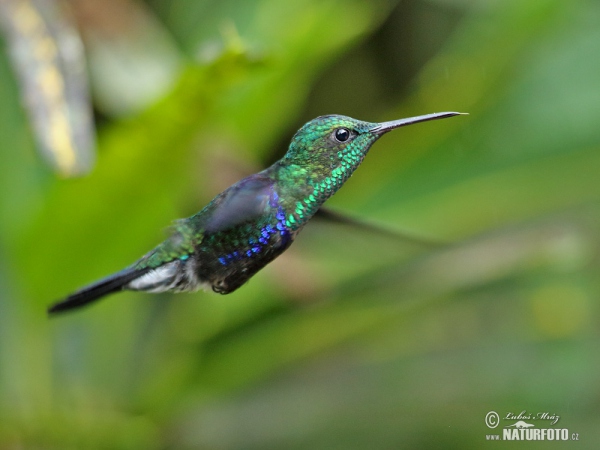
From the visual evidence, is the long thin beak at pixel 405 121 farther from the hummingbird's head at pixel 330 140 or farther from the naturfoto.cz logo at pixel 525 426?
the naturfoto.cz logo at pixel 525 426

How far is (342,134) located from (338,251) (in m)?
0.64

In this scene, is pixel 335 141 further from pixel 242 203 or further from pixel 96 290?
pixel 96 290

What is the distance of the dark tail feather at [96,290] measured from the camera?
0.45m

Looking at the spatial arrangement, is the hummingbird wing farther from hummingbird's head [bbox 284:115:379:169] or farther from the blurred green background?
the blurred green background

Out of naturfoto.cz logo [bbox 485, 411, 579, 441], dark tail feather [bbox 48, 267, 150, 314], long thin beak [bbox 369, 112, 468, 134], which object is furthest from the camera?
naturfoto.cz logo [bbox 485, 411, 579, 441]

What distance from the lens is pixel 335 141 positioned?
390mm

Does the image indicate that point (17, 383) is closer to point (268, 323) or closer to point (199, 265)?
point (268, 323)

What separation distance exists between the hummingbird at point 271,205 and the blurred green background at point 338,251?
0.54m

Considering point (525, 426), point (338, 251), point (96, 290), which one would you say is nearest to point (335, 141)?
point (96, 290)

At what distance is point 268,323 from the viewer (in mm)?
1386

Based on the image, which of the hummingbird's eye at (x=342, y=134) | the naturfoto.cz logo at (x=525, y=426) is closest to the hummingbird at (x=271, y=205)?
the hummingbird's eye at (x=342, y=134)

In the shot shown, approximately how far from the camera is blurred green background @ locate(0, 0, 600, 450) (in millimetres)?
1156

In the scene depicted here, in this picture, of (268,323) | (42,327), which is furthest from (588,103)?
(42,327)

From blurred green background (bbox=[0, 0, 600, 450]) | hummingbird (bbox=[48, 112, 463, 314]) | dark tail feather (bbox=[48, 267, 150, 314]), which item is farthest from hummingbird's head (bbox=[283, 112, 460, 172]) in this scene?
blurred green background (bbox=[0, 0, 600, 450])
